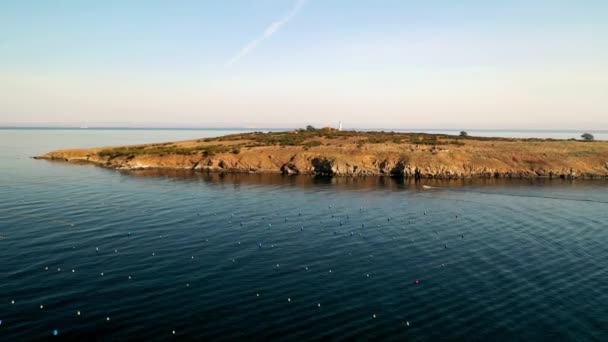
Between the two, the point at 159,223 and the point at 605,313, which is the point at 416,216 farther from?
the point at 159,223

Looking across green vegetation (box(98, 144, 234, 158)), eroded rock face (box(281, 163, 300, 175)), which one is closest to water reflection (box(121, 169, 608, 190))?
eroded rock face (box(281, 163, 300, 175))

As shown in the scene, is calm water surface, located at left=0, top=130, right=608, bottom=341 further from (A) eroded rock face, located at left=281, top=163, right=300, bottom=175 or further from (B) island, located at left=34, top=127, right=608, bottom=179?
(A) eroded rock face, located at left=281, top=163, right=300, bottom=175

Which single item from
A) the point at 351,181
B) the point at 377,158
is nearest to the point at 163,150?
the point at 351,181

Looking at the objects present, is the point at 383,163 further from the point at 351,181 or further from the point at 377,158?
the point at 351,181

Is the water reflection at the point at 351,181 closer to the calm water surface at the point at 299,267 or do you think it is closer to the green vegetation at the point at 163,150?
the calm water surface at the point at 299,267

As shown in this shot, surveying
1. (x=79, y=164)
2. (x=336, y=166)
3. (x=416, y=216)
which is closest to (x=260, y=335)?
(x=416, y=216)

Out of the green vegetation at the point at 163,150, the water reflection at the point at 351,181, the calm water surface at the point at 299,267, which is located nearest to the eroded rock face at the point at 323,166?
the water reflection at the point at 351,181
